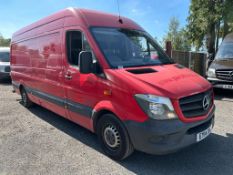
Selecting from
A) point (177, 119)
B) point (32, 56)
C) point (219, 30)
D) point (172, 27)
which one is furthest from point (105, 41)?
point (172, 27)

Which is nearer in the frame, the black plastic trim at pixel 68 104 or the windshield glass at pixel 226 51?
the black plastic trim at pixel 68 104

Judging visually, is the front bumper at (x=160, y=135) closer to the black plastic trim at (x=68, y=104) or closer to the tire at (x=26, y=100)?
the black plastic trim at (x=68, y=104)

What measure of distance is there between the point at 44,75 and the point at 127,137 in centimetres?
312

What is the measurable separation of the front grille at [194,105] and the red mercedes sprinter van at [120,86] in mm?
14

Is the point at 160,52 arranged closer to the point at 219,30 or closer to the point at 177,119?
the point at 177,119

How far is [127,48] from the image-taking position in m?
4.57

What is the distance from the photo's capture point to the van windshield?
4254 mm

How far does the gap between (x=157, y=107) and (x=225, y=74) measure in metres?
6.00

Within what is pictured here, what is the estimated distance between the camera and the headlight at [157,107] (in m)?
3.44

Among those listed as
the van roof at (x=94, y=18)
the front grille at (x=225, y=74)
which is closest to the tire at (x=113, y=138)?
the van roof at (x=94, y=18)

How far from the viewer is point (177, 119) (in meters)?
3.50

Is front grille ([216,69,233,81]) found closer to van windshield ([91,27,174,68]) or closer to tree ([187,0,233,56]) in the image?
van windshield ([91,27,174,68])

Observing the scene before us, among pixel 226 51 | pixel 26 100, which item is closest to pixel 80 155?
pixel 26 100

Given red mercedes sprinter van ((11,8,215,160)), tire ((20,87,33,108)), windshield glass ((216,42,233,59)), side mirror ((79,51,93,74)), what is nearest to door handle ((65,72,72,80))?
red mercedes sprinter van ((11,8,215,160))
